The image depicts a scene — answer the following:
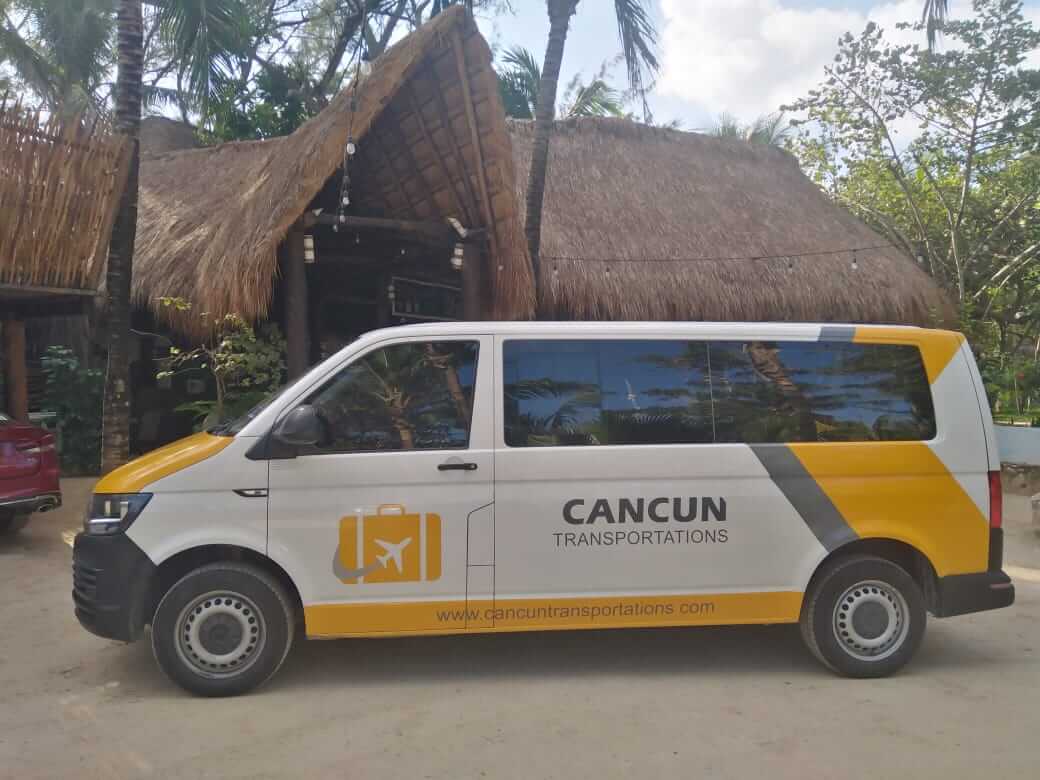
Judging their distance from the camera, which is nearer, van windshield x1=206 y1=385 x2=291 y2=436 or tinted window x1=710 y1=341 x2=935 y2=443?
van windshield x1=206 y1=385 x2=291 y2=436

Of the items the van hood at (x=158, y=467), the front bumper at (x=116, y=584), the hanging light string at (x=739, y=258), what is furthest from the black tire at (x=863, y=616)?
the hanging light string at (x=739, y=258)

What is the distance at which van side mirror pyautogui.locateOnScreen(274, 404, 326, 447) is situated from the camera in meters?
3.99

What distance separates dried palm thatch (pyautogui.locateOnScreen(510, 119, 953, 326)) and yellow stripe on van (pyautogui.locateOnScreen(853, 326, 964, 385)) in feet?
24.3

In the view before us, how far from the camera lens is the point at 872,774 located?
132 inches

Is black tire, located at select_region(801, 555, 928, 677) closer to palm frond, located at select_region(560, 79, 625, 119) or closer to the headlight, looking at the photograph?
the headlight

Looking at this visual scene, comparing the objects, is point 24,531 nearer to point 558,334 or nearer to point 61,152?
point 61,152

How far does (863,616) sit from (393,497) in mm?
2590

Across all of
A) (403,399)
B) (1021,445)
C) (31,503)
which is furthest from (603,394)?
(1021,445)

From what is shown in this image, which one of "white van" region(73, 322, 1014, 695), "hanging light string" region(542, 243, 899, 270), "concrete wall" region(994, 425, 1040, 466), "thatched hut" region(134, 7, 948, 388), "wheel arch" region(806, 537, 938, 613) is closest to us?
"white van" region(73, 322, 1014, 695)

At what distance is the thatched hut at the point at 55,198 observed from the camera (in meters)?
7.82

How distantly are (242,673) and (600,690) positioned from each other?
71.3 inches

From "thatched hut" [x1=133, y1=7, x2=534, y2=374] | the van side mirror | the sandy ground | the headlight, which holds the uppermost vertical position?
"thatched hut" [x1=133, y1=7, x2=534, y2=374]

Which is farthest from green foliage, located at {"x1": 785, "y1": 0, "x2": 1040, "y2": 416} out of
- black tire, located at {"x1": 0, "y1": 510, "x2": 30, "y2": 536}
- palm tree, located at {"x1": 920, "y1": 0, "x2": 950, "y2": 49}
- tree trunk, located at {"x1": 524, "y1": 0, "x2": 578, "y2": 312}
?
black tire, located at {"x1": 0, "y1": 510, "x2": 30, "y2": 536}

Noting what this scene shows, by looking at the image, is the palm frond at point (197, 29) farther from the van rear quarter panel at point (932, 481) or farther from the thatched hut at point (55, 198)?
the van rear quarter panel at point (932, 481)
